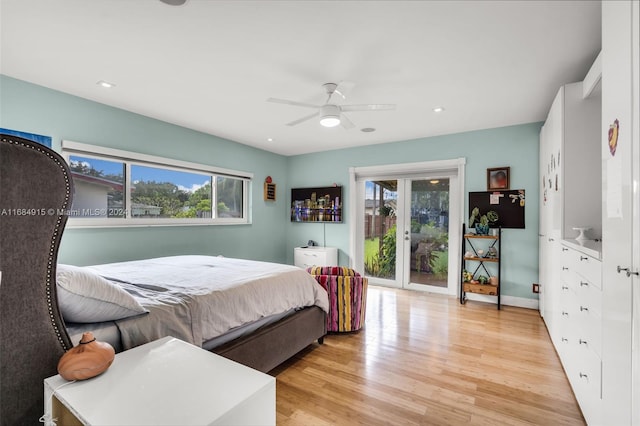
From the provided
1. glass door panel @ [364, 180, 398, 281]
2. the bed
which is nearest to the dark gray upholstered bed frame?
the bed

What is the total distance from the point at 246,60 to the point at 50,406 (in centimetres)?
231

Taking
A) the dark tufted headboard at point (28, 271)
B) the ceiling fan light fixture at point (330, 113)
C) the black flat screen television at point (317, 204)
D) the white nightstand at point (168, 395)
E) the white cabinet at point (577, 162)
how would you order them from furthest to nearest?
the black flat screen television at point (317, 204), the ceiling fan light fixture at point (330, 113), the white cabinet at point (577, 162), the dark tufted headboard at point (28, 271), the white nightstand at point (168, 395)

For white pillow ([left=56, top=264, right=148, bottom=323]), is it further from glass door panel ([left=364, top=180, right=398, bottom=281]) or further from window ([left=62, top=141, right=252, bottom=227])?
glass door panel ([left=364, top=180, right=398, bottom=281])

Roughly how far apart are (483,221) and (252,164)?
3.66 meters

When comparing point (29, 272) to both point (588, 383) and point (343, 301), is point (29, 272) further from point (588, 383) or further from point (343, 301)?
point (588, 383)

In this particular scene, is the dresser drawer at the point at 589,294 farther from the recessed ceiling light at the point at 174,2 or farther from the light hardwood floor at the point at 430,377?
the recessed ceiling light at the point at 174,2

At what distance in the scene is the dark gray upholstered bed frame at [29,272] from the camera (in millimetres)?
957

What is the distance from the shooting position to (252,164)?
522 centimetres

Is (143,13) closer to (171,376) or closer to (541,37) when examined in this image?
(171,376)

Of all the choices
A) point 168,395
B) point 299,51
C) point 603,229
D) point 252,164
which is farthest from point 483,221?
point 168,395

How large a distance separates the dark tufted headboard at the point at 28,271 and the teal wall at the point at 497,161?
4462 millimetres

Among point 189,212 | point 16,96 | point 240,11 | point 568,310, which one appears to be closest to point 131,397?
point 240,11

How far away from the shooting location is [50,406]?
3.25 feet

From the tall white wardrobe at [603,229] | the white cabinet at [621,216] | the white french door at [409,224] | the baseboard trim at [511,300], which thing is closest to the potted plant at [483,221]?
the white french door at [409,224]
